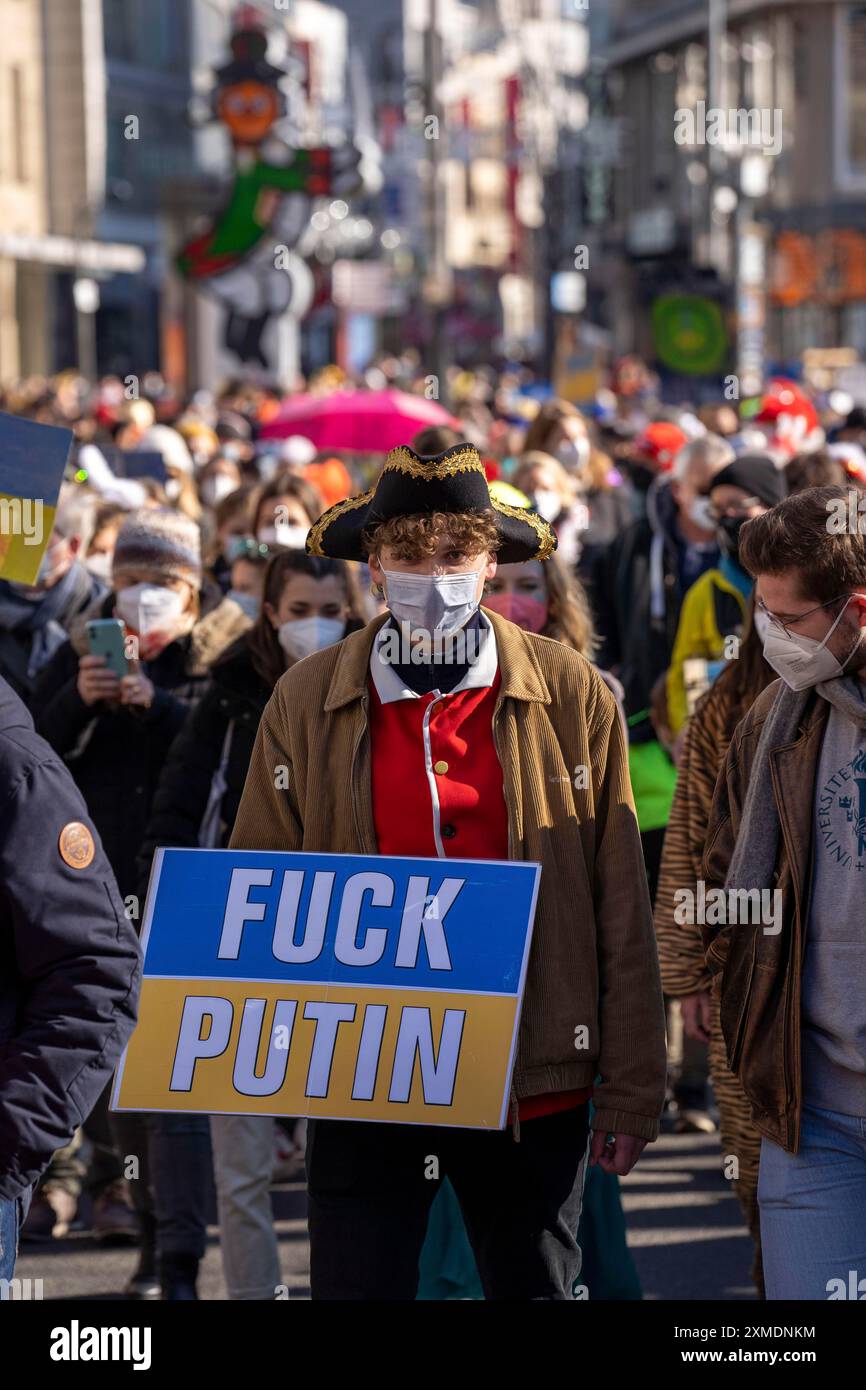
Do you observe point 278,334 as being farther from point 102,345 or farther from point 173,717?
point 102,345

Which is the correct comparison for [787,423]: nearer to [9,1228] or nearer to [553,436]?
[553,436]

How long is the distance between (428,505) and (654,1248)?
3064 mm

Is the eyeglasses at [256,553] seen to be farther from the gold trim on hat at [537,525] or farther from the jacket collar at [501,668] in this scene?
the jacket collar at [501,668]

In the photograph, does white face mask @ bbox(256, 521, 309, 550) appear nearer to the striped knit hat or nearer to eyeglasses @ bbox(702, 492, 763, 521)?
the striped knit hat

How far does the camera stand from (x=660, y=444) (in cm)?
1298

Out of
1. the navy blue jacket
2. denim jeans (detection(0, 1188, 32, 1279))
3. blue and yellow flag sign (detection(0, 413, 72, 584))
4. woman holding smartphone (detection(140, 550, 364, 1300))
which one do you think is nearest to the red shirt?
blue and yellow flag sign (detection(0, 413, 72, 584))

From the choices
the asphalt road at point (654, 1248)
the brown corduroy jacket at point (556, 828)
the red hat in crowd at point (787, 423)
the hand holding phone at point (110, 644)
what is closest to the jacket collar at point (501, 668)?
the brown corduroy jacket at point (556, 828)

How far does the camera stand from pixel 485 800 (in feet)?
13.3

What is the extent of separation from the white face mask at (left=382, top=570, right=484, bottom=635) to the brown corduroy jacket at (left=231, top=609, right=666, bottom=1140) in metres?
0.11

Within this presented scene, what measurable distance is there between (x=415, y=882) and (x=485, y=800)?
20cm

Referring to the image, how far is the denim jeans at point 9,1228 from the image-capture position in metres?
3.29

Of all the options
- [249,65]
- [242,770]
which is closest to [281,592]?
[242,770]

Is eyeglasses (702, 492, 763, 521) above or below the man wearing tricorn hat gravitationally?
above

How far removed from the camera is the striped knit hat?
250 inches
